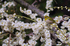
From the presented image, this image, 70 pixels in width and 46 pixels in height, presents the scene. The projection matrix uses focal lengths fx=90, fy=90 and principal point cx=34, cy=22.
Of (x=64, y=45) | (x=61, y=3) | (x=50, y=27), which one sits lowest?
(x=64, y=45)

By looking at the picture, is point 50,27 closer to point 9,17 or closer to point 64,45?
point 64,45

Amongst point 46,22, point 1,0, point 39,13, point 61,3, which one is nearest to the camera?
point 46,22

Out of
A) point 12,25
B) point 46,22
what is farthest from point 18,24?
point 46,22

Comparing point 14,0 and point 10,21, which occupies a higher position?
point 14,0

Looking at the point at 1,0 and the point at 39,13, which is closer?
the point at 39,13

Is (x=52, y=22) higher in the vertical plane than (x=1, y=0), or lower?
lower

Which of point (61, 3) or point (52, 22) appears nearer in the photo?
point (52, 22)

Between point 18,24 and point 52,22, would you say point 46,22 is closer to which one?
point 52,22

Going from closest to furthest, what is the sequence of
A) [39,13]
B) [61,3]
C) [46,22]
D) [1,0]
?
[46,22]
[39,13]
[1,0]
[61,3]

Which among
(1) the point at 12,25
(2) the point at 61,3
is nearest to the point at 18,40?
(1) the point at 12,25
